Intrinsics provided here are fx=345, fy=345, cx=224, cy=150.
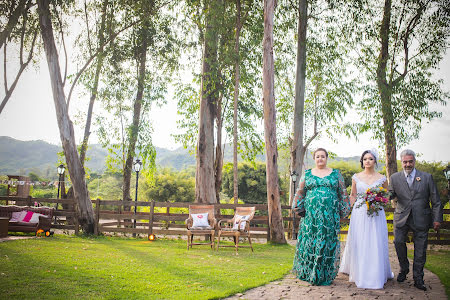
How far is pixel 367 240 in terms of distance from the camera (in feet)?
16.1

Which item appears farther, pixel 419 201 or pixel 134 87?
pixel 134 87

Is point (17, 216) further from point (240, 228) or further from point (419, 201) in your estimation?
point (419, 201)

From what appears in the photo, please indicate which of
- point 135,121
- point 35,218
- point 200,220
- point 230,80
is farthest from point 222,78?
point 35,218

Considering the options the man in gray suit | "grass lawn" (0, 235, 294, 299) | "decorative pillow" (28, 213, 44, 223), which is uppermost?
the man in gray suit

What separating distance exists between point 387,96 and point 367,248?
11.1 m

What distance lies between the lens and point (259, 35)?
14.5 meters

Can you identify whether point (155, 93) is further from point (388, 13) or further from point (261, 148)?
point (388, 13)

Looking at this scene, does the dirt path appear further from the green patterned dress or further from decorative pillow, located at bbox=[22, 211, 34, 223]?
decorative pillow, located at bbox=[22, 211, 34, 223]

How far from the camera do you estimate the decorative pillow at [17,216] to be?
1002cm

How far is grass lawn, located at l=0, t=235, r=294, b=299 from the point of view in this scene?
3.96 meters

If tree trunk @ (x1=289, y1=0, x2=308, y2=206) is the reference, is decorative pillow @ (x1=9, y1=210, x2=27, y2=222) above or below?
below

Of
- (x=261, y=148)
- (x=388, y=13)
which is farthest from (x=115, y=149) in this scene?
(x=388, y=13)

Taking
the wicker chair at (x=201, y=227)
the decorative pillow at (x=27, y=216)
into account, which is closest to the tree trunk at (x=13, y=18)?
the decorative pillow at (x=27, y=216)

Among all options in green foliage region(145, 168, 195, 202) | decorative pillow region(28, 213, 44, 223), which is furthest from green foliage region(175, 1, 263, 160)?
green foliage region(145, 168, 195, 202)
